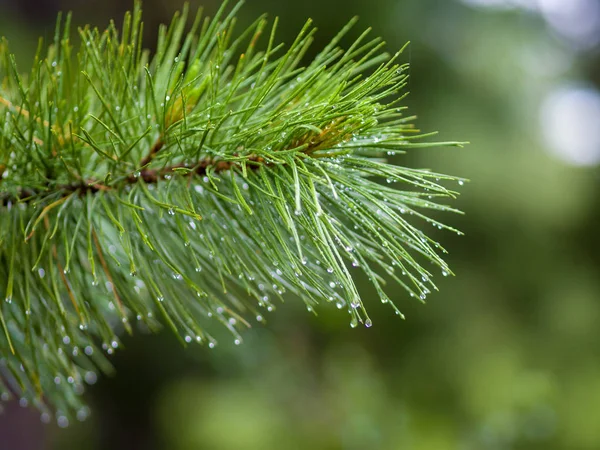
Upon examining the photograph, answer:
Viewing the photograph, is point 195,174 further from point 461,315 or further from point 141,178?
point 461,315

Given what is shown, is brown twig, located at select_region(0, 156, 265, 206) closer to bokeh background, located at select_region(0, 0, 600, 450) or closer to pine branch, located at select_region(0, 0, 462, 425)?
pine branch, located at select_region(0, 0, 462, 425)

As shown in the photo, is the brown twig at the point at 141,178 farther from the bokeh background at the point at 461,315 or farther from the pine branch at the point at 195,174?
the bokeh background at the point at 461,315

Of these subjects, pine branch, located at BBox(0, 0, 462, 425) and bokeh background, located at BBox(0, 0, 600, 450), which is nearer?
pine branch, located at BBox(0, 0, 462, 425)

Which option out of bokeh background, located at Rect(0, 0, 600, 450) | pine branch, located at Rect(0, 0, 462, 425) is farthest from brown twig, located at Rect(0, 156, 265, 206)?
bokeh background, located at Rect(0, 0, 600, 450)

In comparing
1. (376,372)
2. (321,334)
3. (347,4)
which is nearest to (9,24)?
(347,4)

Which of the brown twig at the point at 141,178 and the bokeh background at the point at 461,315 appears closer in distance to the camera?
the brown twig at the point at 141,178

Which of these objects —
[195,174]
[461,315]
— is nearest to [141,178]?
[195,174]

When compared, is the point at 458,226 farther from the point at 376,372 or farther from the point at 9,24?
the point at 9,24

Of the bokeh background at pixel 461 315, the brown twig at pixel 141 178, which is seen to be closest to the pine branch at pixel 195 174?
the brown twig at pixel 141 178
